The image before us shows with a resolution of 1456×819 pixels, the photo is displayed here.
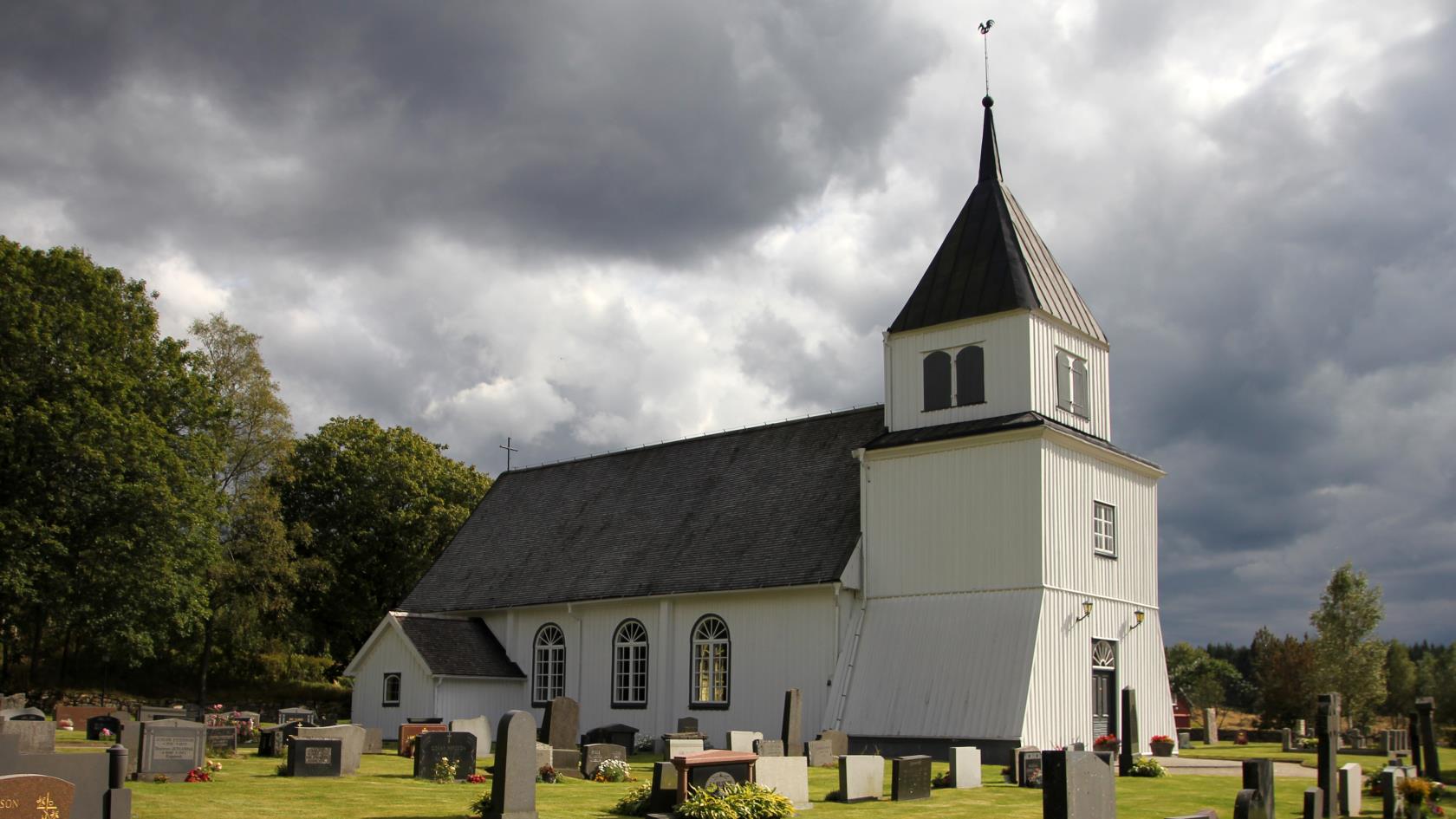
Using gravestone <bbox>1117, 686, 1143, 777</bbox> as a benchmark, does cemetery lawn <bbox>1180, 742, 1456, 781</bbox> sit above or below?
below

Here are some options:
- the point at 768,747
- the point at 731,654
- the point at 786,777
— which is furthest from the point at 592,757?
the point at 731,654

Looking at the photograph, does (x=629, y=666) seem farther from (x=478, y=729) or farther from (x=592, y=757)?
(x=592, y=757)

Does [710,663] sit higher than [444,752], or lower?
higher

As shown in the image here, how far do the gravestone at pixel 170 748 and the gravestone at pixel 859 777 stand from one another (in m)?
9.69

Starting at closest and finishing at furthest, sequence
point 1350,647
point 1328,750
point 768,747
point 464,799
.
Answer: point 1328,750, point 464,799, point 768,747, point 1350,647

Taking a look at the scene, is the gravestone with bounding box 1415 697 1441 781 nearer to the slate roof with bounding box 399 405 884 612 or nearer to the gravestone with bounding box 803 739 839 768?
the gravestone with bounding box 803 739 839 768

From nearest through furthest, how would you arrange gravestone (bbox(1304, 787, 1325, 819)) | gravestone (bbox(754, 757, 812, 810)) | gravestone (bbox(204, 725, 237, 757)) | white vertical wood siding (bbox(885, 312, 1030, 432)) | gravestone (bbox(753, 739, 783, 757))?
gravestone (bbox(1304, 787, 1325, 819)) < gravestone (bbox(754, 757, 812, 810)) < gravestone (bbox(753, 739, 783, 757)) < gravestone (bbox(204, 725, 237, 757)) < white vertical wood siding (bbox(885, 312, 1030, 432))

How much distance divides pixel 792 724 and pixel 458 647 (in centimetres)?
1299

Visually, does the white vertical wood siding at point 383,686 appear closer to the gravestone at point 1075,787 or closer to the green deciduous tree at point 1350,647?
the gravestone at point 1075,787

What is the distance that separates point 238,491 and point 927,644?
3020cm

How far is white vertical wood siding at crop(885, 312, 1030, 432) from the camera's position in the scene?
28203mm

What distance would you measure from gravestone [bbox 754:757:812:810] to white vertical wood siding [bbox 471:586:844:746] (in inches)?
447

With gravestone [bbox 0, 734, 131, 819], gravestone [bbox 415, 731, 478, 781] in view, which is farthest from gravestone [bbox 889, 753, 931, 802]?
gravestone [bbox 0, 734, 131, 819]

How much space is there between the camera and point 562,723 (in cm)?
2408
